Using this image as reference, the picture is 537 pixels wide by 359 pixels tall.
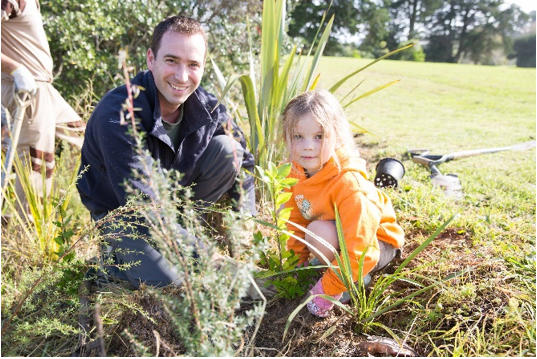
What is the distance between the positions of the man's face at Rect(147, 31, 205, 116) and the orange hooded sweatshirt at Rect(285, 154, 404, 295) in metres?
0.75

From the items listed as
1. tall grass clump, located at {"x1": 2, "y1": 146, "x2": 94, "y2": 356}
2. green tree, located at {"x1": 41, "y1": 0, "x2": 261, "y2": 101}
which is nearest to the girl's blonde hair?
tall grass clump, located at {"x1": 2, "y1": 146, "x2": 94, "y2": 356}

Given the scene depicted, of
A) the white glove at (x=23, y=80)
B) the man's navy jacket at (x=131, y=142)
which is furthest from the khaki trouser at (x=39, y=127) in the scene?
the man's navy jacket at (x=131, y=142)

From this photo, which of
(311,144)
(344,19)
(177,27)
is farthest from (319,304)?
(344,19)

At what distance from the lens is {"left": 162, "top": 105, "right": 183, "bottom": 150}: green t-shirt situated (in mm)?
2436

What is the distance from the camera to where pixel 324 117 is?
191 cm

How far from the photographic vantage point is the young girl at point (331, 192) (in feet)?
5.83

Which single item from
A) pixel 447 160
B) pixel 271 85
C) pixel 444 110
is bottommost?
pixel 447 160

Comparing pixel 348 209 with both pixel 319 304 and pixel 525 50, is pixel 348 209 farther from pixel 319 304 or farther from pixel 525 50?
pixel 525 50

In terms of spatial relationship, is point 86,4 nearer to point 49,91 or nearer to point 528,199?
point 49,91

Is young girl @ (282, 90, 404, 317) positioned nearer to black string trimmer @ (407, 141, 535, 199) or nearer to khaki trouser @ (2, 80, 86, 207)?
black string trimmer @ (407, 141, 535, 199)

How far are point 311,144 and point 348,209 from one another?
1.13 feet

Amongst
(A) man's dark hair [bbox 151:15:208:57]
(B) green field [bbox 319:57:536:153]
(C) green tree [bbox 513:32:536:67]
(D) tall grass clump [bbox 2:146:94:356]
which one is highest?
(C) green tree [bbox 513:32:536:67]

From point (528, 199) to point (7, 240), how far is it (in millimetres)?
3496

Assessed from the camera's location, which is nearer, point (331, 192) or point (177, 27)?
point (331, 192)
